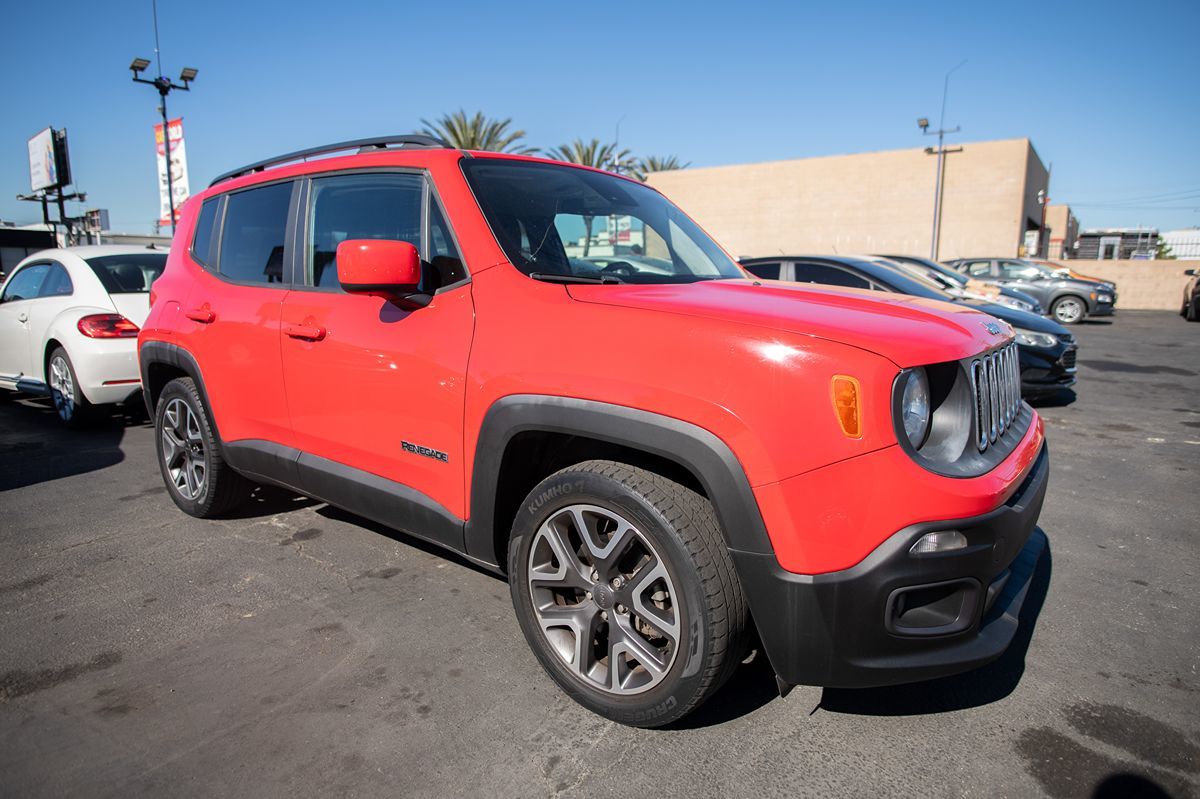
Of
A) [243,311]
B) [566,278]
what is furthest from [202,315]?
[566,278]

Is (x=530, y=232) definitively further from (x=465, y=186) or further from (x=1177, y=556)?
(x=1177, y=556)

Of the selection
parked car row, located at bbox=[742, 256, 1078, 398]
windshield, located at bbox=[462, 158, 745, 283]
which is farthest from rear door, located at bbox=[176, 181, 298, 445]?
parked car row, located at bbox=[742, 256, 1078, 398]

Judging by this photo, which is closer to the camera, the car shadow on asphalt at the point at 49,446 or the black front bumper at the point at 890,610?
the black front bumper at the point at 890,610

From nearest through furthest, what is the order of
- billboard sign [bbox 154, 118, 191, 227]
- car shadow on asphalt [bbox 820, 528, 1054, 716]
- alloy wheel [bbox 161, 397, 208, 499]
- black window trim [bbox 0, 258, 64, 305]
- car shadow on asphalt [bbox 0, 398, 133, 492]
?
car shadow on asphalt [bbox 820, 528, 1054, 716] < alloy wheel [bbox 161, 397, 208, 499] < car shadow on asphalt [bbox 0, 398, 133, 492] < black window trim [bbox 0, 258, 64, 305] < billboard sign [bbox 154, 118, 191, 227]

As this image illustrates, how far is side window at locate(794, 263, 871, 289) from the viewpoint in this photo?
7.64 meters

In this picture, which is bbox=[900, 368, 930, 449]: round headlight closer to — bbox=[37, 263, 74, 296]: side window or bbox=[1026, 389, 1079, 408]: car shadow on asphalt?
bbox=[1026, 389, 1079, 408]: car shadow on asphalt

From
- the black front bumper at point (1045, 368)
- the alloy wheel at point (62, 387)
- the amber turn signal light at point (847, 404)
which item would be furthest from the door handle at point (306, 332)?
the black front bumper at point (1045, 368)

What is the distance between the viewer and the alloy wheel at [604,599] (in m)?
2.21

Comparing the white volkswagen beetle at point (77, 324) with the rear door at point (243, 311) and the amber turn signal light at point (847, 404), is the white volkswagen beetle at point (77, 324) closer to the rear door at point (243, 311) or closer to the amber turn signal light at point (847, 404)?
the rear door at point (243, 311)

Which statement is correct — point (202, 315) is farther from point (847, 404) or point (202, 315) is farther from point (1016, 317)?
point (1016, 317)

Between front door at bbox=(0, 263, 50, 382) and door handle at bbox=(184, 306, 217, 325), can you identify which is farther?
front door at bbox=(0, 263, 50, 382)

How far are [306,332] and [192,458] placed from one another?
161 centimetres

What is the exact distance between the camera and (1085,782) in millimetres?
2094

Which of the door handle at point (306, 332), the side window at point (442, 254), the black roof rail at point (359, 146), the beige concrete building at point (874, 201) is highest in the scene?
the beige concrete building at point (874, 201)
